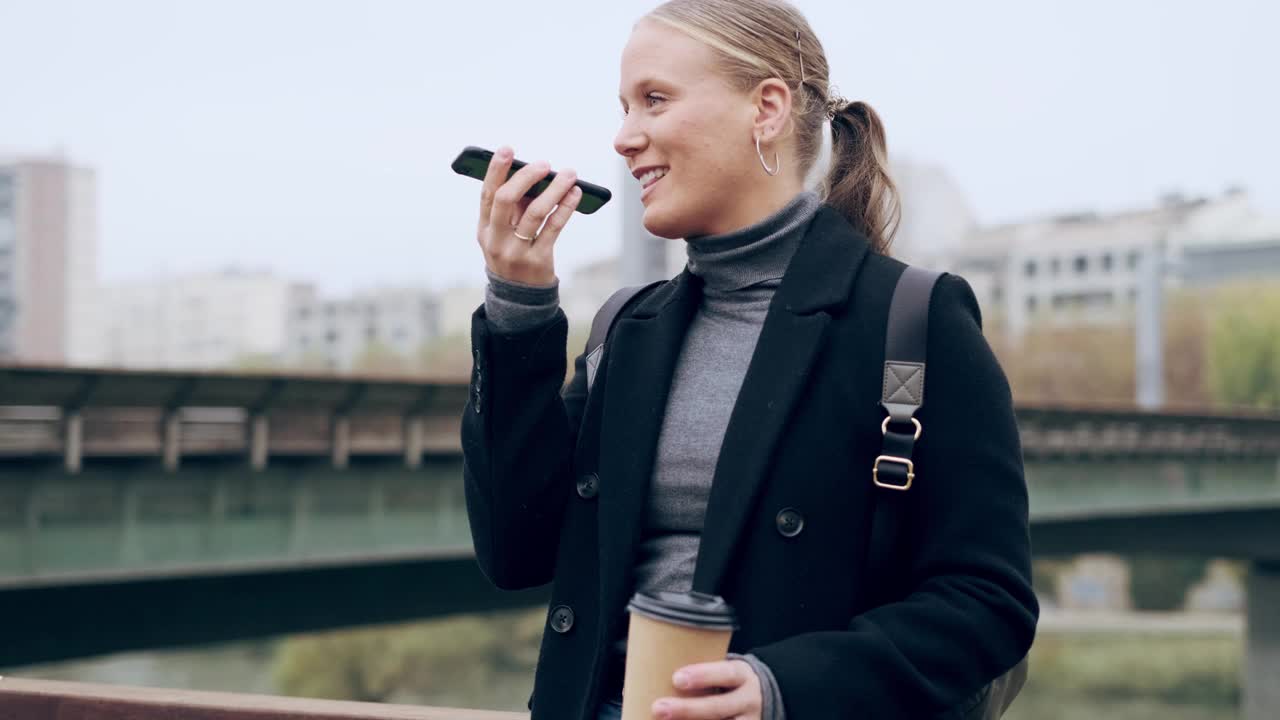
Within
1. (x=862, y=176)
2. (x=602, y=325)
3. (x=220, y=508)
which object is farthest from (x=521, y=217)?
(x=220, y=508)

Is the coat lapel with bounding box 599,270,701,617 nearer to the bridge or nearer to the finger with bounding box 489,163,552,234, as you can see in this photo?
the finger with bounding box 489,163,552,234

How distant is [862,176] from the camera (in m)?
2.74

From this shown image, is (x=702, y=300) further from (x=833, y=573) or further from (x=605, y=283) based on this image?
(x=605, y=283)

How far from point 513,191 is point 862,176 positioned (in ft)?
2.19

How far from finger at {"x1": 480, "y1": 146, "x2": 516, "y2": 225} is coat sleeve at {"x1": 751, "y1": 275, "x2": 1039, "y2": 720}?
28.1 inches

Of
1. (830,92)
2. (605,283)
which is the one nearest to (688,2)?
(830,92)

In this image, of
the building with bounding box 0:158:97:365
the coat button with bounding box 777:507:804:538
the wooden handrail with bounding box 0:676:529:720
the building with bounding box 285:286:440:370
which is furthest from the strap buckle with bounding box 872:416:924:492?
the building with bounding box 285:286:440:370

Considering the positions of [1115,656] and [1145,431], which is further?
[1115,656]

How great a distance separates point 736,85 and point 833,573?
31.9 inches

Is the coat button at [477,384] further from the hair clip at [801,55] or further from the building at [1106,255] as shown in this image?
the building at [1106,255]

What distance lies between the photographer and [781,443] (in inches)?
92.0

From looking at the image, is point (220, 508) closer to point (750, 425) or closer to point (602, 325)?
point (602, 325)

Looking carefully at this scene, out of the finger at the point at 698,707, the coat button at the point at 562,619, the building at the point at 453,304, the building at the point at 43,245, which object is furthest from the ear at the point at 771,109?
the building at the point at 453,304

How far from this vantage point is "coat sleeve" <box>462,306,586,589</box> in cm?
255
